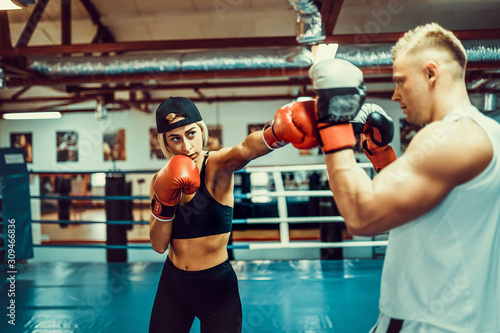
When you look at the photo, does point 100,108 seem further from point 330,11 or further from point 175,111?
point 175,111

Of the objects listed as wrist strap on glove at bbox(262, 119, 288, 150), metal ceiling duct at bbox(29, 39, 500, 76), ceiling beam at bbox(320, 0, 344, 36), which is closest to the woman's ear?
wrist strap on glove at bbox(262, 119, 288, 150)

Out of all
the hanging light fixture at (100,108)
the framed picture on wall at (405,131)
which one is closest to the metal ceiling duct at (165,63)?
the hanging light fixture at (100,108)

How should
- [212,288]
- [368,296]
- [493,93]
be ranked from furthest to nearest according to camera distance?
[493,93] → [368,296] → [212,288]

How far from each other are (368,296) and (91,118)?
10.5 metres

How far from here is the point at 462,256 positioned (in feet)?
2.87

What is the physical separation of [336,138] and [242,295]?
7.58 ft

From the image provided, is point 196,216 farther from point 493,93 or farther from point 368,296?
point 493,93

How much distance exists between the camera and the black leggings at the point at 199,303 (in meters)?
1.42

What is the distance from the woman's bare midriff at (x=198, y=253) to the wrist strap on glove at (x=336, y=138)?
748 millimetres

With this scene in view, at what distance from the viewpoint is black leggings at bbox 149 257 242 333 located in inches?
55.8

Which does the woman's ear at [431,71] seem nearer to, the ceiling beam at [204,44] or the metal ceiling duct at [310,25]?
the metal ceiling duct at [310,25]

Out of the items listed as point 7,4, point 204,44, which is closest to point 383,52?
point 204,44

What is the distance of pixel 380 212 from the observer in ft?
2.72

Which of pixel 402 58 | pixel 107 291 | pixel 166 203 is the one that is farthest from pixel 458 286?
pixel 107 291
